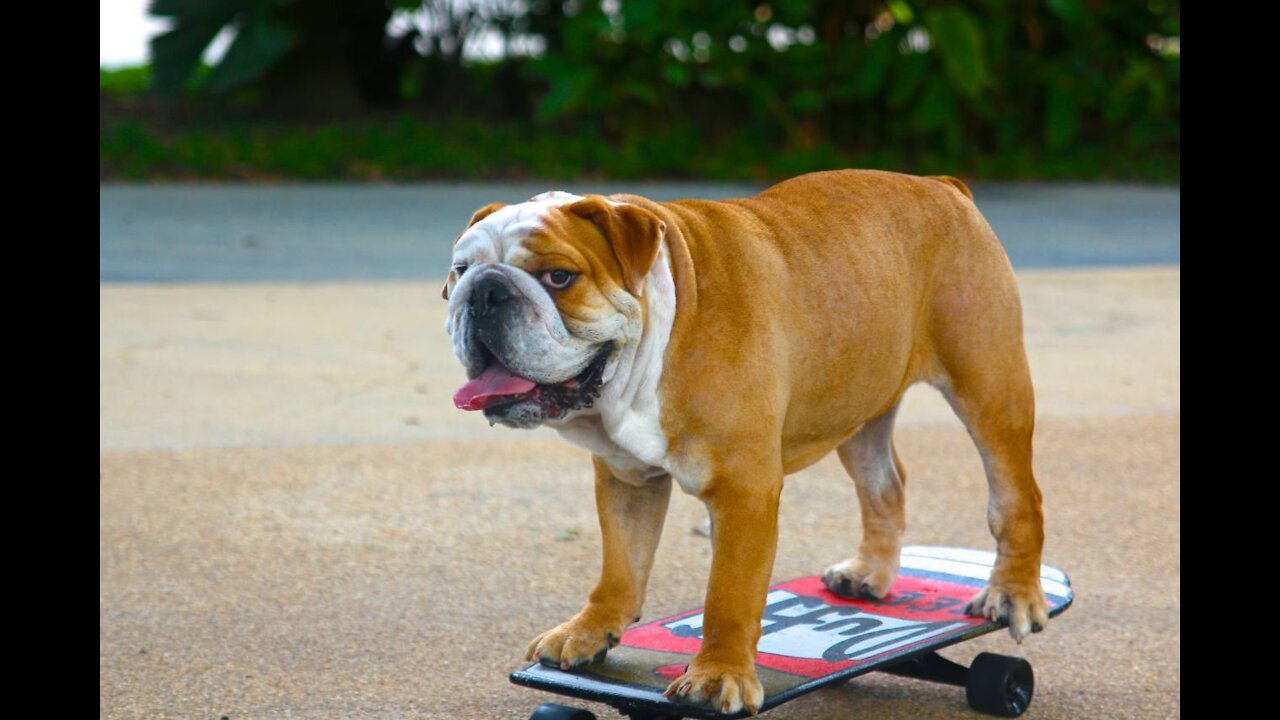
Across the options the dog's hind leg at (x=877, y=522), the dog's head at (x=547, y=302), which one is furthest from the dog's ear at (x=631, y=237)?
the dog's hind leg at (x=877, y=522)

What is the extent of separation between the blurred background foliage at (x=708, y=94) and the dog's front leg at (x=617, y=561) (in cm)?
1011

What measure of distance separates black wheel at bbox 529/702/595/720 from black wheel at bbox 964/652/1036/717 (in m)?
0.98

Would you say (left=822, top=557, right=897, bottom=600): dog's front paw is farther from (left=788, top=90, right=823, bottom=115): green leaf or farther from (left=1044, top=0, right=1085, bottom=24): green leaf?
(left=1044, top=0, right=1085, bottom=24): green leaf

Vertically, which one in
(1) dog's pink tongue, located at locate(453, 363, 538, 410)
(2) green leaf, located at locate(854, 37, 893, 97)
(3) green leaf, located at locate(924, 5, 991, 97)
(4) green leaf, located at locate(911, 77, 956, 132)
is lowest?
(4) green leaf, located at locate(911, 77, 956, 132)

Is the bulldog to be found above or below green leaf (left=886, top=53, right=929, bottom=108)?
above

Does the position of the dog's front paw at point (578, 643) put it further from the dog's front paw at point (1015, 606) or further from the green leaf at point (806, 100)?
the green leaf at point (806, 100)

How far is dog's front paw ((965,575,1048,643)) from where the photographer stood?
11.9 feet

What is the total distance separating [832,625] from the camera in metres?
3.63

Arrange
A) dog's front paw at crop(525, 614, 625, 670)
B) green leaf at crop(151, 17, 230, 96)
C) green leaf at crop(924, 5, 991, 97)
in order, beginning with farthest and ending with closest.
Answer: green leaf at crop(151, 17, 230, 96) → green leaf at crop(924, 5, 991, 97) → dog's front paw at crop(525, 614, 625, 670)

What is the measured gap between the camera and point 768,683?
3.18 m

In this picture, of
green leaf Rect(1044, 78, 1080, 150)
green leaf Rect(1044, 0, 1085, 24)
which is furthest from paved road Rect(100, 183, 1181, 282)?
green leaf Rect(1044, 0, 1085, 24)

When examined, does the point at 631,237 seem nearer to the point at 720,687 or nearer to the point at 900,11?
the point at 720,687
